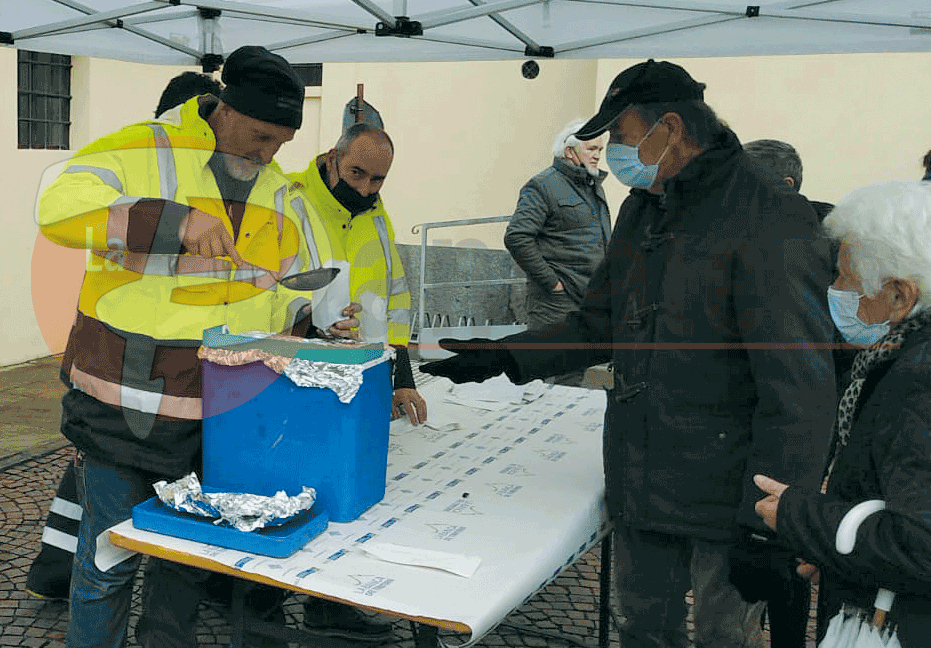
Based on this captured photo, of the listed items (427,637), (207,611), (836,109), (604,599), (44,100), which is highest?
(836,109)

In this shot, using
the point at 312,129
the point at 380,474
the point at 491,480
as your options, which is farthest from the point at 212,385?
the point at 312,129

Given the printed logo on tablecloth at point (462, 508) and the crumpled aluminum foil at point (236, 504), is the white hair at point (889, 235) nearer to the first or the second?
the printed logo on tablecloth at point (462, 508)

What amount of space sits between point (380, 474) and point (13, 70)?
5661 millimetres

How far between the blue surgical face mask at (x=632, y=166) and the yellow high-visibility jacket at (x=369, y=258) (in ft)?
3.43

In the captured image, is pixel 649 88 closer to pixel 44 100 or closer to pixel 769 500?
pixel 769 500

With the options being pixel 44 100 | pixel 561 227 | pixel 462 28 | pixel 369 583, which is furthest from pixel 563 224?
pixel 44 100

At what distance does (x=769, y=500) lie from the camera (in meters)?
1.72

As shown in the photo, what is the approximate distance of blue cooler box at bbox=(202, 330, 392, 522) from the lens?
1942 millimetres

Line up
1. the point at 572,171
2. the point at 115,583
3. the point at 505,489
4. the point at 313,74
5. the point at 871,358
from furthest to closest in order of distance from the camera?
the point at 313,74 < the point at 572,171 < the point at 505,489 < the point at 115,583 < the point at 871,358

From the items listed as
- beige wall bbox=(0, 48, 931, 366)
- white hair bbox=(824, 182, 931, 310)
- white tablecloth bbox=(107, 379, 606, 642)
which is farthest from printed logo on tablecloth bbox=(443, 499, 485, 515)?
beige wall bbox=(0, 48, 931, 366)

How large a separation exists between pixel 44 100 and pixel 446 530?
6.46 m

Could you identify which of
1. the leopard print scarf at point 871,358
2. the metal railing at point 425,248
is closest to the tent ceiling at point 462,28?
the leopard print scarf at point 871,358

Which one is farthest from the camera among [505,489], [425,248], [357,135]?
[425,248]

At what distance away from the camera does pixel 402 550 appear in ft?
6.14
